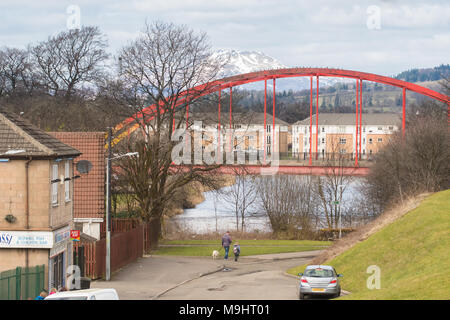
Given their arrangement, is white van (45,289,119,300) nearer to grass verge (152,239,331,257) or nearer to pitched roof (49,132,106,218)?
pitched roof (49,132,106,218)

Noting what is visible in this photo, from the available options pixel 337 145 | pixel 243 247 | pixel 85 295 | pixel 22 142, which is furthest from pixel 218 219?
pixel 85 295

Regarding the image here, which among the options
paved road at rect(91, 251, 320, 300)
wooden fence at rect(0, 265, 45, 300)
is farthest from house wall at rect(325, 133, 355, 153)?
wooden fence at rect(0, 265, 45, 300)

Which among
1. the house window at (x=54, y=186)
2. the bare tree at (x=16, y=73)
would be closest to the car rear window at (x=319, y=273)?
the house window at (x=54, y=186)

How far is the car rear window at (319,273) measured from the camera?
23844 mm

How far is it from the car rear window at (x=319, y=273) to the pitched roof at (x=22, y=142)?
10.00 m

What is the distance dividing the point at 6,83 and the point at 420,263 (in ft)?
240

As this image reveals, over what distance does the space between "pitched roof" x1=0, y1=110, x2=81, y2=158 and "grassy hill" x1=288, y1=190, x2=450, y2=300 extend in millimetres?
11886

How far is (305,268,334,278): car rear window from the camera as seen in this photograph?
23.8m

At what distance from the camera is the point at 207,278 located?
32.2 meters

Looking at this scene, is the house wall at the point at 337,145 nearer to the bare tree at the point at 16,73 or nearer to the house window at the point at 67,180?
the bare tree at the point at 16,73

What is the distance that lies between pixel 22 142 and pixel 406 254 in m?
15.1

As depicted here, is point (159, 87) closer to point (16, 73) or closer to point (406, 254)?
point (406, 254)

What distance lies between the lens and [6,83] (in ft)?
289
